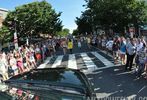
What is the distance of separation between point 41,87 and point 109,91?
586cm

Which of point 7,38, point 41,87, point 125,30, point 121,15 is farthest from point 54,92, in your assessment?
point 7,38

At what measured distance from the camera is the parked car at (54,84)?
5.54m

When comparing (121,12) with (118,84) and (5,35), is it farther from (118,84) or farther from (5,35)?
(5,35)

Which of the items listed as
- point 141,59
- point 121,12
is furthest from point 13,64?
point 121,12

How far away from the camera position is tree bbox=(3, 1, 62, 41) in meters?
64.2

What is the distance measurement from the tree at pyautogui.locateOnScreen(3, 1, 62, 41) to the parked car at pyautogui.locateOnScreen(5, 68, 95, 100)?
184 ft

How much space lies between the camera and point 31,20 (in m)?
64.3

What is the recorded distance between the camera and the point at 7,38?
63906mm

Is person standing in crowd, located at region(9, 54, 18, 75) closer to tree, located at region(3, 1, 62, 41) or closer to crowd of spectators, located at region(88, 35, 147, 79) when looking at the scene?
crowd of spectators, located at region(88, 35, 147, 79)

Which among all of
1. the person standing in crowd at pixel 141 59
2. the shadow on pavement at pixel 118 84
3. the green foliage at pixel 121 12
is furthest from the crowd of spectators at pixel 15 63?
the green foliage at pixel 121 12

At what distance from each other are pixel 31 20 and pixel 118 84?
2082 inches

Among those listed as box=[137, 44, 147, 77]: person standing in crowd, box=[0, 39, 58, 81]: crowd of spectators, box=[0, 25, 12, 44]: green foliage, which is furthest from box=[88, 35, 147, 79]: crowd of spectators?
box=[0, 25, 12, 44]: green foliage

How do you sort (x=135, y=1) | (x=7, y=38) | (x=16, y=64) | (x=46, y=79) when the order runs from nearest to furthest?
(x=46, y=79) < (x=16, y=64) < (x=135, y=1) < (x=7, y=38)

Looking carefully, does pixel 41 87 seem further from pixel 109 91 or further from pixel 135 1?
pixel 135 1
